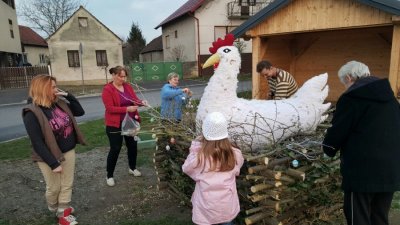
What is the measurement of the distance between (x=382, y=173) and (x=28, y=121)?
3353 mm

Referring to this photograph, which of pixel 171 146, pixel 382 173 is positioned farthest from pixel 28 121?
pixel 382 173

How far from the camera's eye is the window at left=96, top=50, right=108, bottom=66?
28719 mm

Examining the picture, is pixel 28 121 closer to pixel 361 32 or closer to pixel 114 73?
pixel 114 73

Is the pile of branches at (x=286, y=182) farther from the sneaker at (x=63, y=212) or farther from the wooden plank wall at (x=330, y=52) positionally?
the wooden plank wall at (x=330, y=52)

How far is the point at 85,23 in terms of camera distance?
27.9 m

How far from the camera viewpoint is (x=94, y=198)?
4.87 meters

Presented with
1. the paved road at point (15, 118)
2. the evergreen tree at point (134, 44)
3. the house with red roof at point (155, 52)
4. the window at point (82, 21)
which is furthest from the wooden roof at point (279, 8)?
the evergreen tree at point (134, 44)

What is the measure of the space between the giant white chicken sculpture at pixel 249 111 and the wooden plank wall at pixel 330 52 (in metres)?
5.83

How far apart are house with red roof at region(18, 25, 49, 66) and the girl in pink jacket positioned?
4012cm

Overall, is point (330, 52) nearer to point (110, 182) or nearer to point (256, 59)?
point (256, 59)

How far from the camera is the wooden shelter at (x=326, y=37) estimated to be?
684 centimetres

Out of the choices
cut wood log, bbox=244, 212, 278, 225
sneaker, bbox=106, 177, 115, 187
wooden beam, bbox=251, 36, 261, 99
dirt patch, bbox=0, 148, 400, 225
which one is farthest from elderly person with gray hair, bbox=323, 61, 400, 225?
wooden beam, bbox=251, 36, 261, 99

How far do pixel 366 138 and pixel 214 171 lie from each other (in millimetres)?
1195

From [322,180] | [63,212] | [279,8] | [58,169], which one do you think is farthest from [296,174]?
[279,8]
